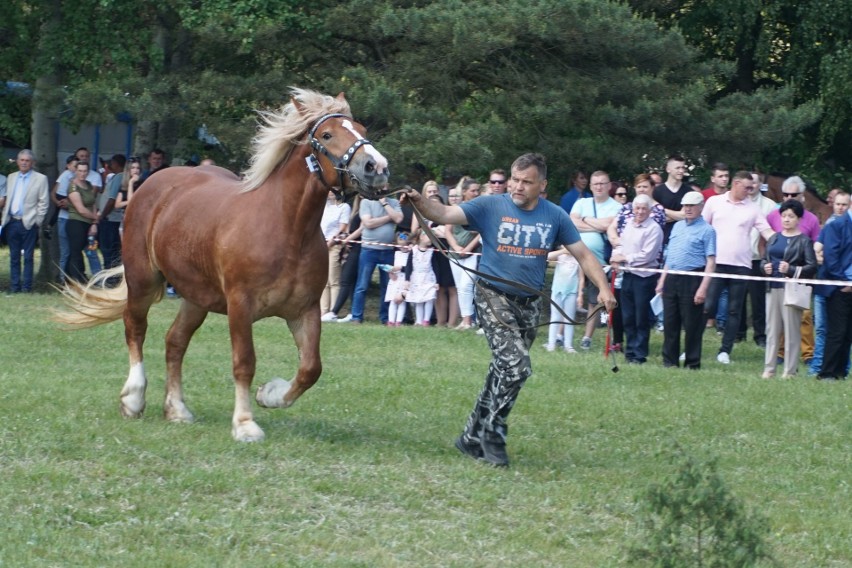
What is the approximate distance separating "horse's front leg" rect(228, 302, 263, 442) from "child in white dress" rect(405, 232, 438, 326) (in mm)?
8093

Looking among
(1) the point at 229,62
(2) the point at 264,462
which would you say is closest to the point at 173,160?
(1) the point at 229,62

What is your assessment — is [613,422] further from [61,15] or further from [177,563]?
[61,15]

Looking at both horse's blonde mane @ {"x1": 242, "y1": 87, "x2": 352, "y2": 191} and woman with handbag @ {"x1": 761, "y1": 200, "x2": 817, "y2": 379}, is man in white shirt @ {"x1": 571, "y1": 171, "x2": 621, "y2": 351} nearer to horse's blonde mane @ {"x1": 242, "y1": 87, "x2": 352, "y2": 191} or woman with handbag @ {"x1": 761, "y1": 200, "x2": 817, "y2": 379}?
woman with handbag @ {"x1": 761, "y1": 200, "x2": 817, "y2": 379}

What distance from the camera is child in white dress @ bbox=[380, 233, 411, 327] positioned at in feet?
55.5

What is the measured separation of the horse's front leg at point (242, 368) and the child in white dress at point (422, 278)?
8.09 metres

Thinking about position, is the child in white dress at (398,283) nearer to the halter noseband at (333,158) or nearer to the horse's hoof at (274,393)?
the horse's hoof at (274,393)

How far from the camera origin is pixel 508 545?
6469 millimetres

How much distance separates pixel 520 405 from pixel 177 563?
5.15 meters

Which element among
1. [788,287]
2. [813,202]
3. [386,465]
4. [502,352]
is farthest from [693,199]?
[386,465]

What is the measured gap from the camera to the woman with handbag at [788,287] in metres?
13.4

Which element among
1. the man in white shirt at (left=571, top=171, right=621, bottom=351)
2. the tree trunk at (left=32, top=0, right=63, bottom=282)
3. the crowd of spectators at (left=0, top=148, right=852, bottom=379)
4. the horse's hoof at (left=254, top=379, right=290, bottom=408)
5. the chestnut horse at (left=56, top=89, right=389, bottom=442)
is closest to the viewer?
the chestnut horse at (left=56, top=89, right=389, bottom=442)

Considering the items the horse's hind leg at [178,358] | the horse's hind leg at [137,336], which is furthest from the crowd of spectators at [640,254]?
the horse's hind leg at [137,336]

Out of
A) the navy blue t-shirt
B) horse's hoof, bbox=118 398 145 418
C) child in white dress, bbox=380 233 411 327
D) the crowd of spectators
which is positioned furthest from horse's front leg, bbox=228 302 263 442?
child in white dress, bbox=380 233 411 327

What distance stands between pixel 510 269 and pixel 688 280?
6.04m
